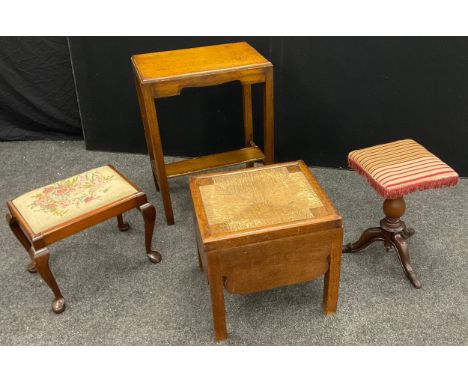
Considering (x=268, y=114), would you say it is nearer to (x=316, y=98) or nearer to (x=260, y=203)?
(x=316, y=98)

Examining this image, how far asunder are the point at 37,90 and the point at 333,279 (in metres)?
2.41

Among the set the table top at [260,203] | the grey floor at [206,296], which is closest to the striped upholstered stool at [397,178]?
the grey floor at [206,296]

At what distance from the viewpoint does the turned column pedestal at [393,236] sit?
178 centimetres

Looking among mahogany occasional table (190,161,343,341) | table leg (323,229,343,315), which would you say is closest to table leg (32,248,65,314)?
mahogany occasional table (190,161,343,341)

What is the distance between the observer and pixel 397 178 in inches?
63.7

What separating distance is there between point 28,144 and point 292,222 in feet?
7.81

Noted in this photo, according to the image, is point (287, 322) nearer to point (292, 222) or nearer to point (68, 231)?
point (292, 222)

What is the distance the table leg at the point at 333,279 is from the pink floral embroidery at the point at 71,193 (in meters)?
0.94

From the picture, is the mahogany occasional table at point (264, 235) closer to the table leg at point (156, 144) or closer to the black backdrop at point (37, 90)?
the table leg at point (156, 144)

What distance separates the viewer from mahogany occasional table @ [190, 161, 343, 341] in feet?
4.53

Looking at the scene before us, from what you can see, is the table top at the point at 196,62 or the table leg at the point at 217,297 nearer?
the table leg at the point at 217,297

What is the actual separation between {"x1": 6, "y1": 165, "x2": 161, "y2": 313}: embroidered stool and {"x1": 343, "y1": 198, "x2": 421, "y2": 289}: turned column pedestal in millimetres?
951

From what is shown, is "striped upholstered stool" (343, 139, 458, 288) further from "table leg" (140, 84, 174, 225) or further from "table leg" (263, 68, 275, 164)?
"table leg" (140, 84, 174, 225)

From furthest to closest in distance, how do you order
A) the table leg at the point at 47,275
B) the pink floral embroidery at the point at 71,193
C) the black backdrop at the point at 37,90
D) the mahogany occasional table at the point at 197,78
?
the black backdrop at the point at 37,90, the mahogany occasional table at the point at 197,78, the pink floral embroidery at the point at 71,193, the table leg at the point at 47,275
